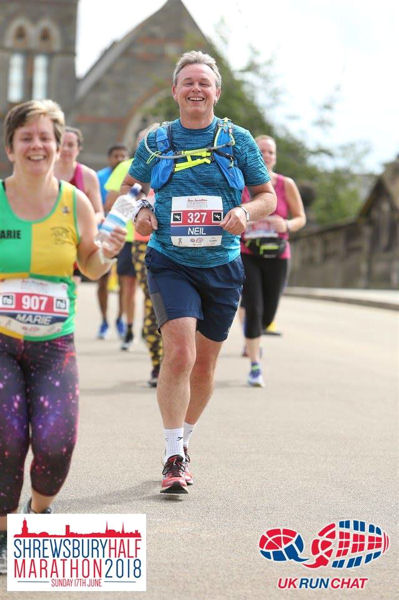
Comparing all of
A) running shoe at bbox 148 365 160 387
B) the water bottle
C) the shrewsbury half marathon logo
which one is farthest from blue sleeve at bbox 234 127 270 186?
running shoe at bbox 148 365 160 387

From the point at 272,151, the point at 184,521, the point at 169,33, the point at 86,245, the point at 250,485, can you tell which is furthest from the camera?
the point at 169,33

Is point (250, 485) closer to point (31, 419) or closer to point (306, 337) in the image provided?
point (31, 419)

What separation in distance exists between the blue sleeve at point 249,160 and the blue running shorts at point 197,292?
0.41 meters

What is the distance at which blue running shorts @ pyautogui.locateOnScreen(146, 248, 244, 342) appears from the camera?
23.0 feet

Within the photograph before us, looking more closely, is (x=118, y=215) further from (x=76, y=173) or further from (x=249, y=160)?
(x=76, y=173)

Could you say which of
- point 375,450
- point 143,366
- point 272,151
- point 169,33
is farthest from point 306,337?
point 169,33

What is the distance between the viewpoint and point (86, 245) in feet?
17.6

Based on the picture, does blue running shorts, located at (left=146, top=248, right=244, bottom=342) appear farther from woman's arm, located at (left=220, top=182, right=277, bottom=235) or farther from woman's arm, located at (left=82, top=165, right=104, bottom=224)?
woman's arm, located at (left=82, top=165, right=104, bottom=224)

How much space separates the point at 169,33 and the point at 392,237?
27399 millimetres

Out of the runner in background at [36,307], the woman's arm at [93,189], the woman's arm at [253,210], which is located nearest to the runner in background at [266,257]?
the woman's arm at [93,189]

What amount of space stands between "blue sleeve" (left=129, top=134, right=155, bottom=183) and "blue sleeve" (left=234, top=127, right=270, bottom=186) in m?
0.43

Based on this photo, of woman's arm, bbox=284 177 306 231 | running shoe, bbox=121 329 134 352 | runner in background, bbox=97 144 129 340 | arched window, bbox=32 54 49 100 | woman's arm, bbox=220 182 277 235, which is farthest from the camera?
arched window, bbox=32 54 49 100

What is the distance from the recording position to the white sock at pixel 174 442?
23.0 feet

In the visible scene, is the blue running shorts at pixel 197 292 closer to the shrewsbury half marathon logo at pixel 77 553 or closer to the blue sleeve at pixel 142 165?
the blue sleeve at pixel 142 165
